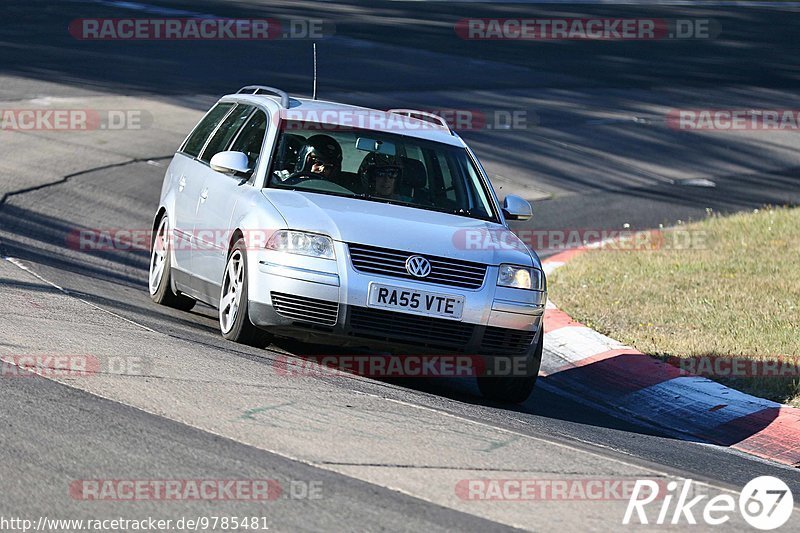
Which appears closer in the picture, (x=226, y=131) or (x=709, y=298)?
(x=226, y=131)

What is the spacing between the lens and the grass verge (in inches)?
383

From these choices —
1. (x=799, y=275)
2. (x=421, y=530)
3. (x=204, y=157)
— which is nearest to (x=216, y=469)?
(x=421, y=530)

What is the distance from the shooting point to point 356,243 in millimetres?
7840

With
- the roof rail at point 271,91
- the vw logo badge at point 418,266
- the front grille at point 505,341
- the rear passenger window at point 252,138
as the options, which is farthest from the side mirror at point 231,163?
the front grille at point 505,341

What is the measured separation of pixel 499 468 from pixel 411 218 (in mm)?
2582

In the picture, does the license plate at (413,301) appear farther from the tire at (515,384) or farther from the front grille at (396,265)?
the tire at (515,384)

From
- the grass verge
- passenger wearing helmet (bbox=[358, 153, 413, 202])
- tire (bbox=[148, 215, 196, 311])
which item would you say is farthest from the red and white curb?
tire (bbox=[148, 215, 196, 311])

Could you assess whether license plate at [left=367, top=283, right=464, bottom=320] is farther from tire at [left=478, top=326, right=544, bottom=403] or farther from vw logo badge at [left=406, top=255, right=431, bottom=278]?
tire at [left=478, top=326, right=544, bottom=403]

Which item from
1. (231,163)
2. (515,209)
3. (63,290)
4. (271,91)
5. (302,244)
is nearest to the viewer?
(302,244)

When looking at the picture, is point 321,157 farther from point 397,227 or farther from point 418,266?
point 418,266

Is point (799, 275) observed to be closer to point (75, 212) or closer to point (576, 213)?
point (576, 213)

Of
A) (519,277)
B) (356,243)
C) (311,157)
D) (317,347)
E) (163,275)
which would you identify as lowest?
(317,347)

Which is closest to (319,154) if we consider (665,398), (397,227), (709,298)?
(397,227)

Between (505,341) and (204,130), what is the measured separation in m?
Result: 3.45
